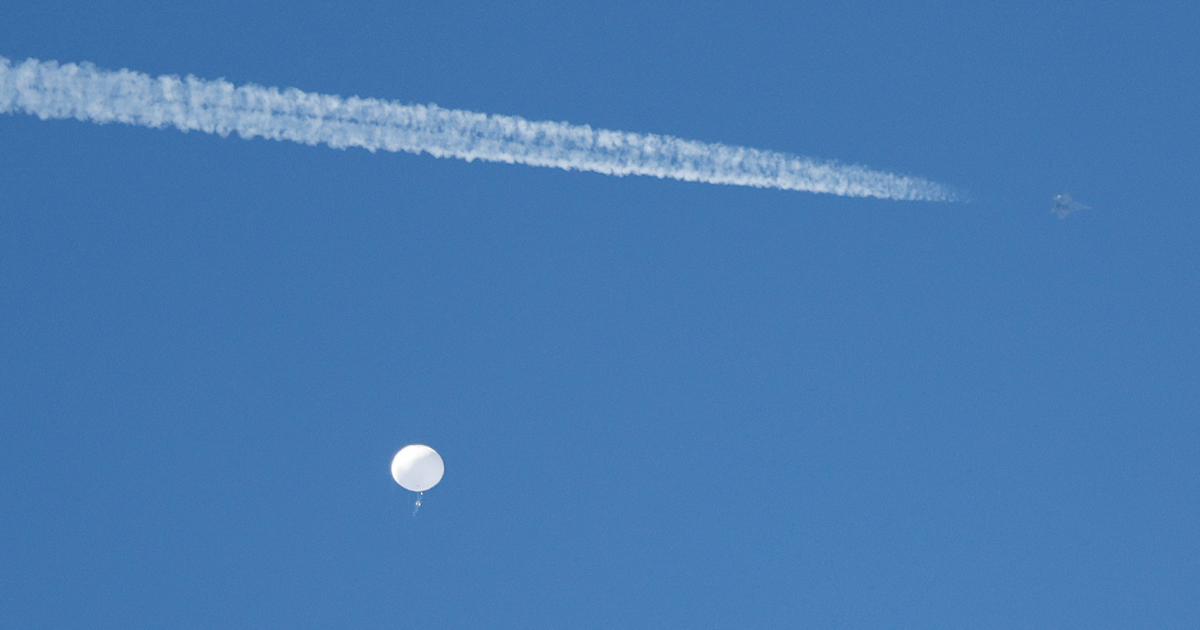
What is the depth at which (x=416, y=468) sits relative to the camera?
45.2 meters

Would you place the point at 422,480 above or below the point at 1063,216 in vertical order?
below

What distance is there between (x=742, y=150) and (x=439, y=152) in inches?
407

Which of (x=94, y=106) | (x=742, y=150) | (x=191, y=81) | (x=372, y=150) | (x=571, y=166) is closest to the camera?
(x=94, y=106)

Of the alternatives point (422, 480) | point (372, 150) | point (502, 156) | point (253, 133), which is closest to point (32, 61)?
point (253, 133)

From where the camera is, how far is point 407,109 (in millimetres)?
40469

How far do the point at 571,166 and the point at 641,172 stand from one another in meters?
2.26

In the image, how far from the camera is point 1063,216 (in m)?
65.2

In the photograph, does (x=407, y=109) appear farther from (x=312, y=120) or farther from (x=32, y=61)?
(x=32, y=61)

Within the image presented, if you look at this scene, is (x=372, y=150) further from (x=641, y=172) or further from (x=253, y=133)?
(x=641, y=172)

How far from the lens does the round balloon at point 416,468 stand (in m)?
45.2

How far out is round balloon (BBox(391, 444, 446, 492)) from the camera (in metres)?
45.2

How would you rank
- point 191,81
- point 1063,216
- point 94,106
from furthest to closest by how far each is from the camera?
point 1063,216 → point 191,81 → point 94,106

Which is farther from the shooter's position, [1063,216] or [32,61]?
[1063,216]

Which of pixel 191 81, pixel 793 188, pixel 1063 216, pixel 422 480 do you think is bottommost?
pixel 422 480
